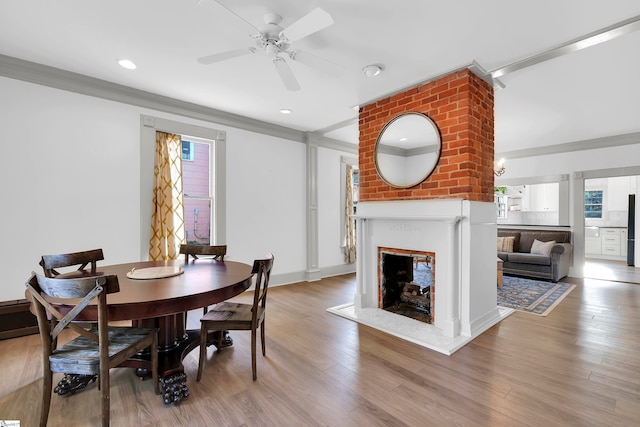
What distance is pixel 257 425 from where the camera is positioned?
1659mm

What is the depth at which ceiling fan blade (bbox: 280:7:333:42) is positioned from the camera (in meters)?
1.72

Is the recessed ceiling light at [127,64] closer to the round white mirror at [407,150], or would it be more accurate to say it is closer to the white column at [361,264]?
the round white mirror at [407,150]

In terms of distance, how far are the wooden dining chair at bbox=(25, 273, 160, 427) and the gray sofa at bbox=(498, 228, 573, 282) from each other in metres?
6.11

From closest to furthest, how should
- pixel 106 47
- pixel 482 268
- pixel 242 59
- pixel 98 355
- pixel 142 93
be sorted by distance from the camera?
1. pixel 98 355
2. pixel 106 47
3. pixel 242 59
4. pixel 482 268
5. pixel 142 93

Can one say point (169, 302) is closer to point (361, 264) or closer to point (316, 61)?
point (316, 61)

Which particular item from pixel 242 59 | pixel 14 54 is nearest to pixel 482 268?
pixel 242 59

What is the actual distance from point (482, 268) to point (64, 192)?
4.43m

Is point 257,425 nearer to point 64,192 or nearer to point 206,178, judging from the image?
point 64,192

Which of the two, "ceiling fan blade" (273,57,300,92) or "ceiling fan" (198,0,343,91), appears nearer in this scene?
→ "ceiling fan" (198,0,343,91)

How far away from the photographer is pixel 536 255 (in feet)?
17.2

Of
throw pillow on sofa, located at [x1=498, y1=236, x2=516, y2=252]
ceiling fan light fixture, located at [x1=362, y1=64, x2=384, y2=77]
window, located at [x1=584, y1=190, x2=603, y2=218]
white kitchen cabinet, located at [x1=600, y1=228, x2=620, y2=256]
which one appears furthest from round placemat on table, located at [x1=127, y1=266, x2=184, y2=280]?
window, located at [x1=584, y1=190, x2=603, y2=218]

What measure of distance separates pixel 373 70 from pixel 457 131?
1017mm

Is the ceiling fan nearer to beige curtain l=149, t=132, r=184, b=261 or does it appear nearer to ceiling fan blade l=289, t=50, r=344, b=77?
ceiling fan blade l=289, t=50, r=344, b=77

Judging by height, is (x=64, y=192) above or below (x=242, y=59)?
below
